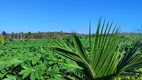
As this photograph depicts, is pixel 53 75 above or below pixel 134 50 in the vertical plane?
below

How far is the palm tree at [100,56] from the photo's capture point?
2.81 meters

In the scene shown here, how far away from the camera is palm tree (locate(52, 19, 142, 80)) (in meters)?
2.81

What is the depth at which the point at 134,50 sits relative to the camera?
10.1 ft

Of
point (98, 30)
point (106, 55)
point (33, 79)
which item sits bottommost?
point (33, 79)

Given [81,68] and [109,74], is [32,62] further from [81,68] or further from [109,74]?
[109,74]

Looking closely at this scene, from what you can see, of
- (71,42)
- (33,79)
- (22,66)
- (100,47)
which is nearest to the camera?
(33,79)

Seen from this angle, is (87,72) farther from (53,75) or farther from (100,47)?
(53,75)

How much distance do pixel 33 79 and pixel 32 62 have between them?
28 cm

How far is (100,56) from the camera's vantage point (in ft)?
9.25

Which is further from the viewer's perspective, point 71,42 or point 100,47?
point 71,42

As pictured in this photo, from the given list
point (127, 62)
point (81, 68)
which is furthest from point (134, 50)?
point (81, 68)

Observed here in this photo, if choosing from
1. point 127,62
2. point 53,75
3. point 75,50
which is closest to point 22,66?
point 53,75

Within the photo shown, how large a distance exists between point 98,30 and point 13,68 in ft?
2.65

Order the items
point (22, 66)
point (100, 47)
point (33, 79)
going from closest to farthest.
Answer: point (33, 79)
point (22, 66)
point (100, 47)
